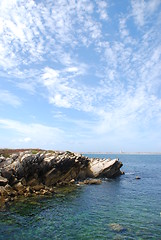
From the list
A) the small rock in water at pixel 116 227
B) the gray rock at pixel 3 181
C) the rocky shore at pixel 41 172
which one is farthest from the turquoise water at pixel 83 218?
the gray rock at pixel 3 181

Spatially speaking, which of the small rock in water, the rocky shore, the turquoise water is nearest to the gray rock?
the rocky shore

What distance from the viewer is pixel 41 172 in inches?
2087

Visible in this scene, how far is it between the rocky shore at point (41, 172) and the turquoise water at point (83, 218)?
15.5 ft

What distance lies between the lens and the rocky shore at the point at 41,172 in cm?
4231

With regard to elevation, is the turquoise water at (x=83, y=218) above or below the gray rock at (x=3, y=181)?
below

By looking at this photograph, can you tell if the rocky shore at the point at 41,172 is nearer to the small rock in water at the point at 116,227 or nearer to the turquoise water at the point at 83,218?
the turquoise water at the point at 83,218

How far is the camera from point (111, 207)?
116ft

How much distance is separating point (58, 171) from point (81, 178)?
1147 cm

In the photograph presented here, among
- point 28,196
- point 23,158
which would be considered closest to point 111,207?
point 28,196

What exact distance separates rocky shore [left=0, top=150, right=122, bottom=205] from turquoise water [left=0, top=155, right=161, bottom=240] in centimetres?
473

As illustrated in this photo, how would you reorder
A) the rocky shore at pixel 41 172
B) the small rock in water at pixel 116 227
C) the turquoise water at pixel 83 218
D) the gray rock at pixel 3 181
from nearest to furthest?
the turquoise water at pixel 83 218
the small rock in water at pixel 116 227
the gray rock at pixel 3 181
the rocky shore at pixel 41 172

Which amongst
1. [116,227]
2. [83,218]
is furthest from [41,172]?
[116,227]

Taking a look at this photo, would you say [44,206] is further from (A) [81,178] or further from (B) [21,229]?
(A) [81,178]

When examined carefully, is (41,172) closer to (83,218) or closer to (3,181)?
(3,181)
